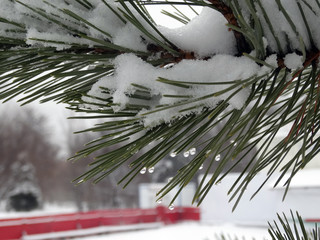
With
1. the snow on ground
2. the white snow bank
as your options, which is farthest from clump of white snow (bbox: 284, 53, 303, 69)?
the snow on ground

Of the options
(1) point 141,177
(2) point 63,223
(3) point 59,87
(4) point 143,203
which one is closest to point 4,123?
(1) point 141,177

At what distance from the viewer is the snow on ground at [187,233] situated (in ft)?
35.5

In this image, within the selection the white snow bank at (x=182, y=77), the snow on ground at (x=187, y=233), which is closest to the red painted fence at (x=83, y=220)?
the snow on ground at (x=187, y=233)

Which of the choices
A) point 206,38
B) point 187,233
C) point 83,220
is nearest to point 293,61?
point 206,38

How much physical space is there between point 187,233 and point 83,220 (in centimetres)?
300

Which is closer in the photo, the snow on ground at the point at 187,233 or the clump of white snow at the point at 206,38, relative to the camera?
the clump of white snow at the point at 206,38

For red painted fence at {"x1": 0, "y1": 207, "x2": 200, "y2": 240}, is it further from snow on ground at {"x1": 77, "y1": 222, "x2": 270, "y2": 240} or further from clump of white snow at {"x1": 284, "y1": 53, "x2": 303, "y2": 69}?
clump of white snow at {"x1": 284, "y1": 53, "x2": 303, "y2": 69}

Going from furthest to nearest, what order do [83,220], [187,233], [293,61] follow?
1. [187,233]
2. [83,220]
3. [293,61]

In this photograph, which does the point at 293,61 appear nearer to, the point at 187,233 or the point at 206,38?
the point at 206,38

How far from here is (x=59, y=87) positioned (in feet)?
1.92

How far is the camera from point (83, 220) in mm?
10531

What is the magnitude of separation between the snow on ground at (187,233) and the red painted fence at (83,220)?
32 centimetres

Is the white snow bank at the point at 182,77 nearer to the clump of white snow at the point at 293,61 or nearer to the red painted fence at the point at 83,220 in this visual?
the clump of white snow at the point at 293,61

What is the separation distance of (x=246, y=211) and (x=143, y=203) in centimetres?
414
